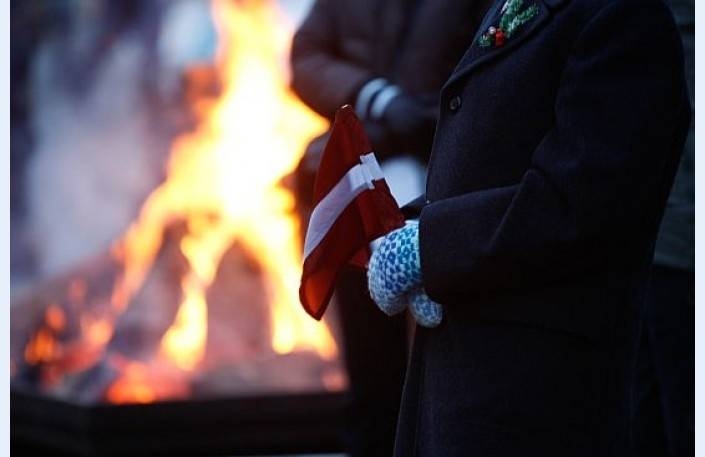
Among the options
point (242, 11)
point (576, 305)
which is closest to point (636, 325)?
point (576, 305)

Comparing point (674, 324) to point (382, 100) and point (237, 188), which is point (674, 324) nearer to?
point (382, 100)

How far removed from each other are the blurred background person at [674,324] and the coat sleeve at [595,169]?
1213 millimetres

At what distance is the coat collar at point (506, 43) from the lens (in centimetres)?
176

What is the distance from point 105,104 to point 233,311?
962 millimetres

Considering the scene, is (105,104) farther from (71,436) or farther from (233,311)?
(71,436)

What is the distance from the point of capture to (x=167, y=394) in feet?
14.8

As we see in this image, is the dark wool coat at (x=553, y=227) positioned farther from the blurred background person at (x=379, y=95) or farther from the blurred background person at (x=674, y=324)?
the blurred background person at (x=674, y=324)

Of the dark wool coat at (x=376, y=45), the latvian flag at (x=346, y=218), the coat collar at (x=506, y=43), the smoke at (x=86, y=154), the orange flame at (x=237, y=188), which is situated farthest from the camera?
the smoke at (x=86, y=154)

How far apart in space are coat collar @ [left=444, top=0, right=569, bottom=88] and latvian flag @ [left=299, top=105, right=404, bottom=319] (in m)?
0.18

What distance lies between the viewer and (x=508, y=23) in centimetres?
182

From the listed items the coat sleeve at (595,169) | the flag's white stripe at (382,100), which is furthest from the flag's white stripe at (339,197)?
the flag's white stripe at (382,100)

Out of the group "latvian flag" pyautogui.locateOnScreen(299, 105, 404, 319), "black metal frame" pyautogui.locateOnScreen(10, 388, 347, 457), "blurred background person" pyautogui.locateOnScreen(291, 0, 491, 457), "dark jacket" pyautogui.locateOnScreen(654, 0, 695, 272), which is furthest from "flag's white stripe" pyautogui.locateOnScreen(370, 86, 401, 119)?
"black metal frame" pyautogui.locateOnScreen(10, 388, 347, 457)

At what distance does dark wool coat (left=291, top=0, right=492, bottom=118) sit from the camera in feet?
9.30

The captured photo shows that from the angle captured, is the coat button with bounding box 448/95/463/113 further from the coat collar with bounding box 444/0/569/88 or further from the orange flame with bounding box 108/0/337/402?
the orange flame with bounding box 108/0/337/402
